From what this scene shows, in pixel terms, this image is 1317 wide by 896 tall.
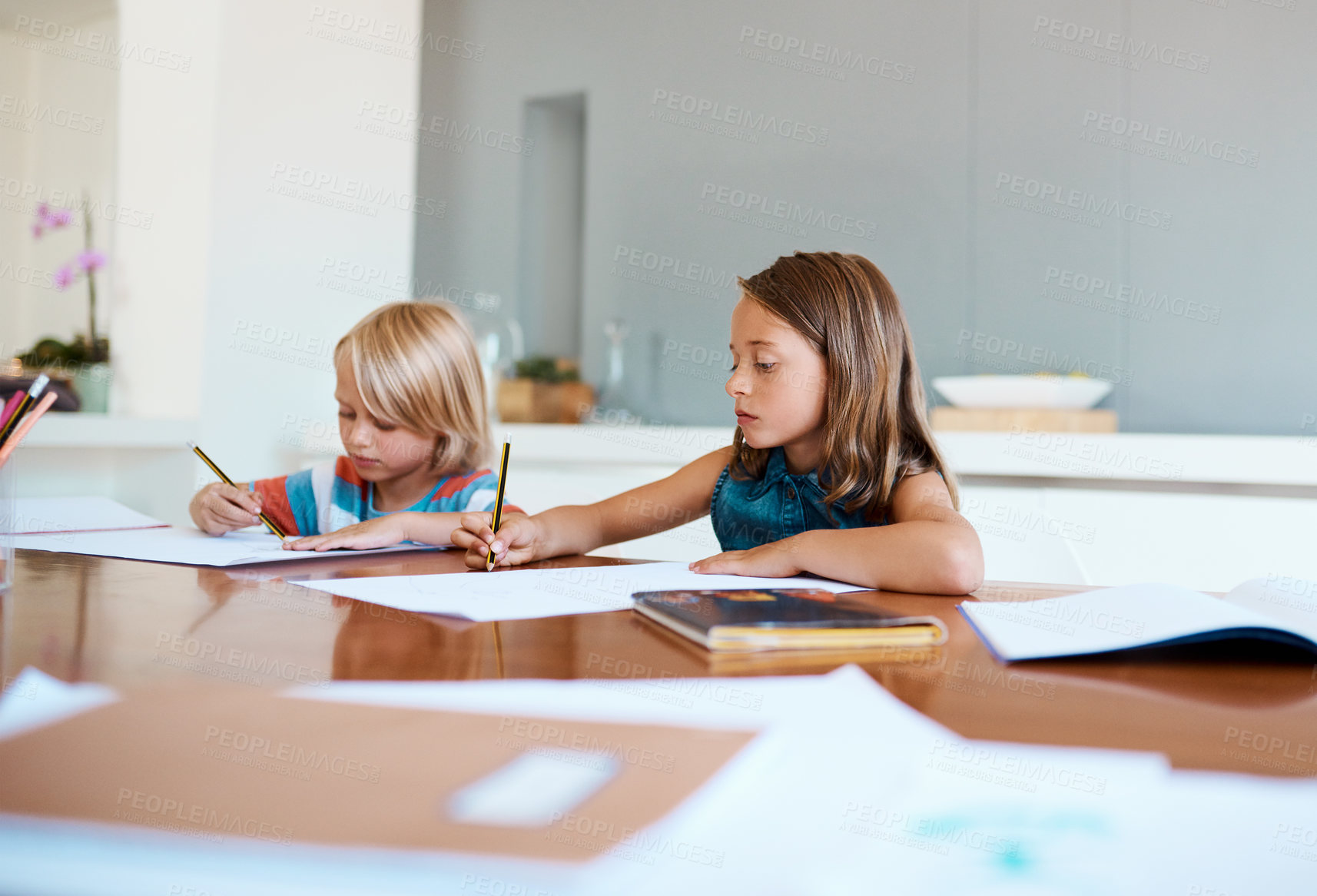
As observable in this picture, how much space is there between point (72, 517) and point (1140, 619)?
1188mm

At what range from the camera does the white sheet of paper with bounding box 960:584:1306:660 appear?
→ 519 millimetres

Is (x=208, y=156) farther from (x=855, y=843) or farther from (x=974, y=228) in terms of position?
(x=855, y=843)

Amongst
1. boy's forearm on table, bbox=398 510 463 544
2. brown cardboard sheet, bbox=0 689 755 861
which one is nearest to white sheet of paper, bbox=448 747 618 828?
brown cardboard sheet, bbox=0 689 755 861

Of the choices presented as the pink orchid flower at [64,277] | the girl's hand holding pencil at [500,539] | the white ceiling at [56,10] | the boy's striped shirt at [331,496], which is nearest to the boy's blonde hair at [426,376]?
the boy's striped shirt at [331,496]

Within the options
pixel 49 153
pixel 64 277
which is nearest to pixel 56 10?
pixel 49 153

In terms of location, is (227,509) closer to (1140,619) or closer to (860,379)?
(860,379)

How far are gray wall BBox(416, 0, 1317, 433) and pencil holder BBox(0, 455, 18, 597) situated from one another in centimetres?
208

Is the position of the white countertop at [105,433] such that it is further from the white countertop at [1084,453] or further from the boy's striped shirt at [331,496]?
the white countertop at [1084,453]

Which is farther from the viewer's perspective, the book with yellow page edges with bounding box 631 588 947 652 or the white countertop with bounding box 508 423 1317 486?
the white countertop with bounding box 508 423 1317 486

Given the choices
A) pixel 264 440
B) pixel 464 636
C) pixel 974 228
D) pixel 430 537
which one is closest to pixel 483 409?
pixel 430 537

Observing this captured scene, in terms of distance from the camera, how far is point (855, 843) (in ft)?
1.02

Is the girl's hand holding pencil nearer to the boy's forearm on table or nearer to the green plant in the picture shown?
the boy's forearm on table

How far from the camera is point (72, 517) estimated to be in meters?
1.20

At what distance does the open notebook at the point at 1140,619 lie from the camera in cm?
52
